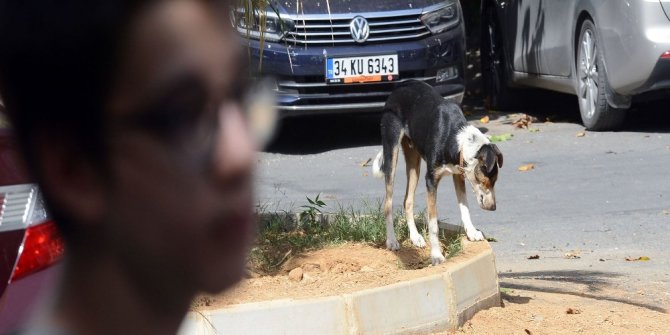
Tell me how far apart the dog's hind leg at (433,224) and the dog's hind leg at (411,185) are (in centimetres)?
22

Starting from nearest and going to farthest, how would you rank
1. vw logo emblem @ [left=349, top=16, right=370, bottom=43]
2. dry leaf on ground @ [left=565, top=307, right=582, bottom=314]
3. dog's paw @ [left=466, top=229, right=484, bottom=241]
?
dry leaf on ground @ [left=565, top=307, right=582, bottom=314] → dog's paw @ [left=466, top=229, right=484, bottom=241] → vw logo emblem @ [left=349, top=16, right=370, bottom=43]

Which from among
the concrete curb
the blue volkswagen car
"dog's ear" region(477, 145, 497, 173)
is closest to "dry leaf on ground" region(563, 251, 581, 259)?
"dog's ear" region(477, 145, 497, 173)

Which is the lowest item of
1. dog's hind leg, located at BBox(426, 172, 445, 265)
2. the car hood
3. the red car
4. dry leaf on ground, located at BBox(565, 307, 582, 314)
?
dry leaf on ground, located at BBox(565, 307, 582, 314)

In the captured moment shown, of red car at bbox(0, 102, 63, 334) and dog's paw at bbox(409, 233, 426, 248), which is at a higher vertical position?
red car at bbox(0, 102, 63, 334)

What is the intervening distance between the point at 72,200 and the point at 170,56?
4.5 inches

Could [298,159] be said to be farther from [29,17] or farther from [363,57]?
[29,17]

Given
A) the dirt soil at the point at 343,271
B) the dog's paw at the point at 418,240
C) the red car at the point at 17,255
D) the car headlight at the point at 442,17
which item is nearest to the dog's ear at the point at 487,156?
the dirt soil at the point at 343,271

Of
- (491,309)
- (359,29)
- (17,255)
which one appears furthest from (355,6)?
(17,255)

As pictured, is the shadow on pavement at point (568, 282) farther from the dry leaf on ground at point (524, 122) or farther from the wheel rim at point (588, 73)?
the dry leaf on ground at point (524, 122)

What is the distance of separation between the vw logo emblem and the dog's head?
4.46 m

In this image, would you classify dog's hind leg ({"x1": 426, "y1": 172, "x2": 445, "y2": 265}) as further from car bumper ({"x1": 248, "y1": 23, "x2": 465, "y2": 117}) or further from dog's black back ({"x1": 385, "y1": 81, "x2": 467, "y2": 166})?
car bumper ({"x1": 248, "y1": 23, "x2": 465, "y2": 117})

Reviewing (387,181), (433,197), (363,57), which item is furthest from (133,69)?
(363,57)

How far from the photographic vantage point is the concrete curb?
4.60 m

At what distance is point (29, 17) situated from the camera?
27.9 inches
